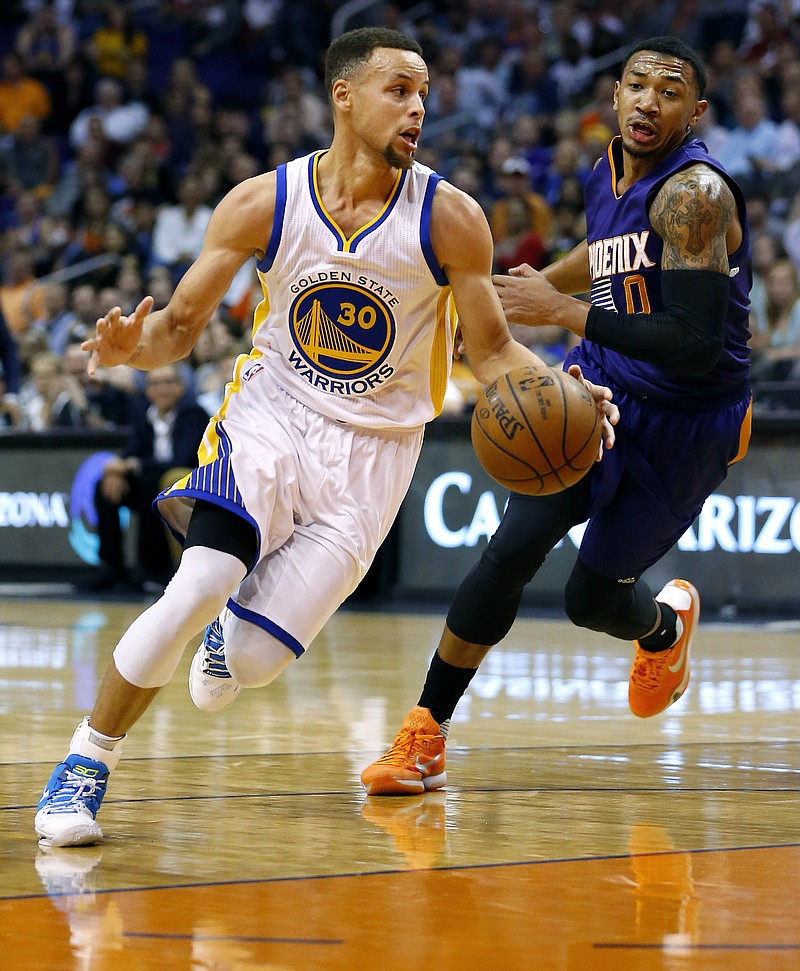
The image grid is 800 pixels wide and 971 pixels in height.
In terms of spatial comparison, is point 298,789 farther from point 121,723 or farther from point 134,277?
point 134,277

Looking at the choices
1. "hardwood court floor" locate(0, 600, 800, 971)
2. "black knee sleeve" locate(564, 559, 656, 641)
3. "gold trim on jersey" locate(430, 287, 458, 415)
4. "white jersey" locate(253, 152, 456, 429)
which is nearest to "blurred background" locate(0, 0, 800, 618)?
"hardwood court floor" locate(0, 600, 800, 971)

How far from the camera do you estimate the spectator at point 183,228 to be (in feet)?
53.3

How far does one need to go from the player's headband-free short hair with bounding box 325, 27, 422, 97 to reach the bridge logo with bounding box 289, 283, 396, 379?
556 millimetres

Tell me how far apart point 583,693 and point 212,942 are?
14.2 ft

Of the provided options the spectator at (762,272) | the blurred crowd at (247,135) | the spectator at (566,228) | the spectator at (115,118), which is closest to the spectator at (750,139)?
the blurred crowd at (247,135)

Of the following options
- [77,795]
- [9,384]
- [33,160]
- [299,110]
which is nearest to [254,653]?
[77,795]

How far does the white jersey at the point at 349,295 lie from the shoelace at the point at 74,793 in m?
1.16

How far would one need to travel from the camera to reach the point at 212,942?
2871mm

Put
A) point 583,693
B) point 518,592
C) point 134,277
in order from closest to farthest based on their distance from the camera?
point 518,592 < point 583,693 < point 134,277

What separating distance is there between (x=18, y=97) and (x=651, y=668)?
51.2 feet

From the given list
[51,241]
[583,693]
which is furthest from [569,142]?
[583,693]

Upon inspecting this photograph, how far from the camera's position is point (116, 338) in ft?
13.5

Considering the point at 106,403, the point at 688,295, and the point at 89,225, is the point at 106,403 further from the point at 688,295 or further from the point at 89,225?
the point at 688,295

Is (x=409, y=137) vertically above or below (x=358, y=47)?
below
